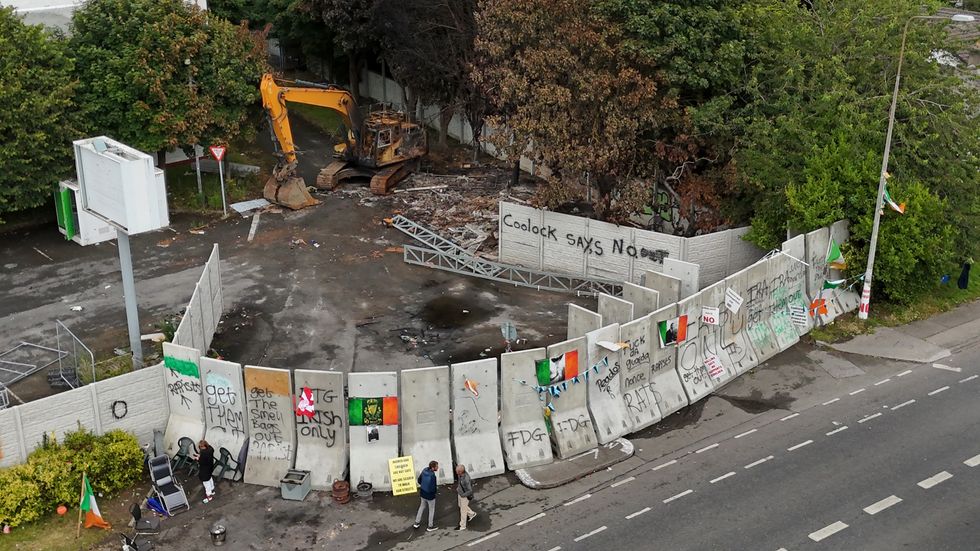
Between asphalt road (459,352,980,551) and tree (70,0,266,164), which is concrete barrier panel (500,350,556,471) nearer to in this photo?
asphalt road (459,352,980,551)

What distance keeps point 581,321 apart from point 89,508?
38.1ft

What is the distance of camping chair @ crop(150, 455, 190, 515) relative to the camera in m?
19.7

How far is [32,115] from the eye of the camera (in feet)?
107

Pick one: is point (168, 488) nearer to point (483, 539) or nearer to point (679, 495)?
point (483, 539)

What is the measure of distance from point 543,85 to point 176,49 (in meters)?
14.1

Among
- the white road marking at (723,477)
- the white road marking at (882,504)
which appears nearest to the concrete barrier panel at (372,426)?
the white road marking at (723,477)

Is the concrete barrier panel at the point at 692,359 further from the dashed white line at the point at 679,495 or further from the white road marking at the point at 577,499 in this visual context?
the white road marking at the point at 577,499

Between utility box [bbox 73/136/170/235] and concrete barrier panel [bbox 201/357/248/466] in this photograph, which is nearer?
concrete barrier panel [bbox 201/357/248/466]

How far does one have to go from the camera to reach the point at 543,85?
30.8m

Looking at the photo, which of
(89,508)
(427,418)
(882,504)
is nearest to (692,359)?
(882,504)

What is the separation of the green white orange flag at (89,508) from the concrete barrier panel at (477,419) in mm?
7204

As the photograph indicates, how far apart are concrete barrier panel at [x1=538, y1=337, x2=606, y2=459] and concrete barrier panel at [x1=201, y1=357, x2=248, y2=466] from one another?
6.71 meters

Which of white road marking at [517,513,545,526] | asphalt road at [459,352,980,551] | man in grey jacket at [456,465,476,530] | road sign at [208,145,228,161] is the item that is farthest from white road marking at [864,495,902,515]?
road sign at [208,145,228,161]

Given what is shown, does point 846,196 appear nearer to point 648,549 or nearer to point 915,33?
point 915,33
